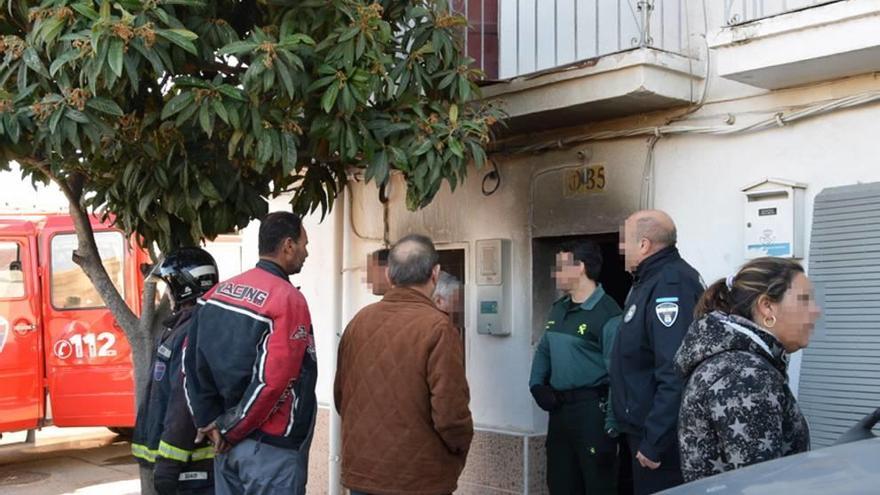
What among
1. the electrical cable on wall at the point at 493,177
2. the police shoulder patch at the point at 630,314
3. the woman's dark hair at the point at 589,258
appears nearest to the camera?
the police shoulder patch at the point at 630,314

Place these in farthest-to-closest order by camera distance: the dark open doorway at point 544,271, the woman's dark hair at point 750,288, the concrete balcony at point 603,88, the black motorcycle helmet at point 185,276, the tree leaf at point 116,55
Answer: the dark open doorway at point 544,271, the concrete balcony at point 603,88, the black motorcycle helmet at point 185,276, the tree leaf at point 116,55, the woman's dark hair at point 750,288

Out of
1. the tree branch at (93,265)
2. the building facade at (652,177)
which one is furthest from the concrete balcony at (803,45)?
the tree branch at (93,265)

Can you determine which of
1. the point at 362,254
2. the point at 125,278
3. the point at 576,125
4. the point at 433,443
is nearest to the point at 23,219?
the point at 125,278

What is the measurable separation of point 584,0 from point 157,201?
9.78ft

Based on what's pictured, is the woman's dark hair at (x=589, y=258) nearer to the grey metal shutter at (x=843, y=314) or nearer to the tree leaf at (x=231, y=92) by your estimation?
the grey metal shutter at (x=843, y=314)

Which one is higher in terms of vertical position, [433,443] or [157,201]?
[157,201]

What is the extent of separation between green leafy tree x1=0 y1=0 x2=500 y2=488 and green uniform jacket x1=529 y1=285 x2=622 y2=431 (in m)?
1.12

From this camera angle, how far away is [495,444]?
6613 mm

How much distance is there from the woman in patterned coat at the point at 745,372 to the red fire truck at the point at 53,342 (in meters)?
8.30

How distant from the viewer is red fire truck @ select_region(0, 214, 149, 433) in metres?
10.5

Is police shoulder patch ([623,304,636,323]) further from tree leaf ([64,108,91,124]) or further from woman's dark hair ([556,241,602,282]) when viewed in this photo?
tree leaf ([64,108,91,124])

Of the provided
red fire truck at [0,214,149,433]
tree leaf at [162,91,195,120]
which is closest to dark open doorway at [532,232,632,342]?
tree leaf at [162,91,195,120]

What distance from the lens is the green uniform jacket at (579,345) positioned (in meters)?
5.36

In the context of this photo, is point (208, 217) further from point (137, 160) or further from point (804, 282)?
point (804, 282)
